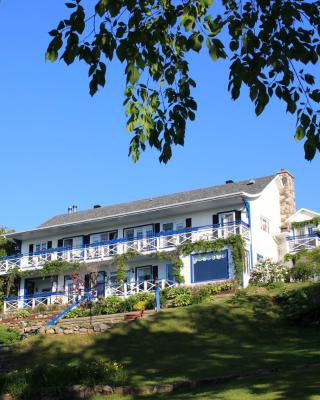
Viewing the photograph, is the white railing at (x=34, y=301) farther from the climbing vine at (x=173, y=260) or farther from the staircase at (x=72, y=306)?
the staircase at (x=72, y=306)

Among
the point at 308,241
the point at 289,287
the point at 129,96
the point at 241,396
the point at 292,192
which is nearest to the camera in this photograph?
the point at 129,96

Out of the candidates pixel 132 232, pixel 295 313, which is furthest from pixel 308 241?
pixel 295 313

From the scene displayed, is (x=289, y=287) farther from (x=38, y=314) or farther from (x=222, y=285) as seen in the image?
(x=38, y=314)

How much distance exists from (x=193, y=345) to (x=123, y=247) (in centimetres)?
1835

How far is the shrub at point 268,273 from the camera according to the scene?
31.2 meters

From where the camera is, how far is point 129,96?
769 cm

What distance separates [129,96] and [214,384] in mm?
6757

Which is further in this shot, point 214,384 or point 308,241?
point 308,241

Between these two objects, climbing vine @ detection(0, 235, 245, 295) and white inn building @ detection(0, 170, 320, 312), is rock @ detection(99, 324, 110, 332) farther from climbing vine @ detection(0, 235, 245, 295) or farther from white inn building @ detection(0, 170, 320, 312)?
climbing vine @ detection(0, 235, 245, 295)

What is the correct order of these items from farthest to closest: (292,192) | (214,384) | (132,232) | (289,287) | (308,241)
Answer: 1. (292,192)
2. (132,232)
3. (308,241)
4. (289,287)
5. (214,384)

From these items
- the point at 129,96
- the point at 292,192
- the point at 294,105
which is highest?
the point at 292,192

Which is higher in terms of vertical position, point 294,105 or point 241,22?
point 241,22

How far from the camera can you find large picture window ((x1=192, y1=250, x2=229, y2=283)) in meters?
33.6

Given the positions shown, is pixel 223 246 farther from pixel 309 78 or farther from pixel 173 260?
pixel 309 78
